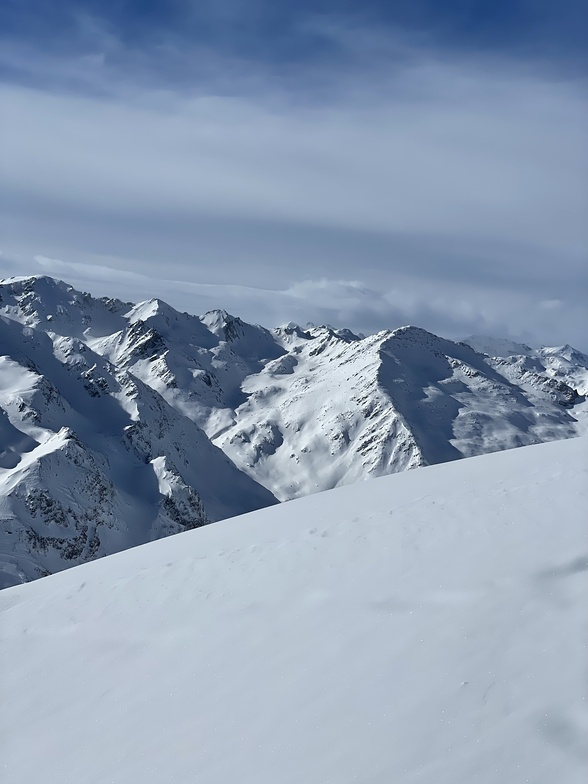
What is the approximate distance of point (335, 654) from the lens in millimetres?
8797

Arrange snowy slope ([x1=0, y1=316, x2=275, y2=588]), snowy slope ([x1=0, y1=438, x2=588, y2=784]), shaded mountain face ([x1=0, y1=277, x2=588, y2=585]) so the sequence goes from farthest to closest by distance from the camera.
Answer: shaded mountain face ([x1=0, y1=277, x2=588, y2=585]) < snowy slope ([x1=0, y1=316, x2=275, y2=588]) < snowy slope ([x1=0, y1=438, x2=588, y2=784])

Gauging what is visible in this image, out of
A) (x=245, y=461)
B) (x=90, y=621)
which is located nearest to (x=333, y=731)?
(x=90, y=621)

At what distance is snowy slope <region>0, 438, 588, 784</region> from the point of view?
277 inches

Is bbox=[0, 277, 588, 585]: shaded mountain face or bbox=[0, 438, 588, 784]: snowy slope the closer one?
bbox=[0, 438, 588, 784]: snowy slope

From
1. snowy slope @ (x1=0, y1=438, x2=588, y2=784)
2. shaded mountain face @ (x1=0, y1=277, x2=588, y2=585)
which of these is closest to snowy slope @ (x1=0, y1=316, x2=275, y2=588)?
shaded mountain face @ (x1=0, y1=277, x2=588, y2=585)

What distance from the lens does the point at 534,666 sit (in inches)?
294

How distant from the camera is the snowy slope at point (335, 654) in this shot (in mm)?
7027

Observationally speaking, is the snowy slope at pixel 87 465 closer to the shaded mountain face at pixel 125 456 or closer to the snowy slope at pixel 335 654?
the shaded mountain face at pixel 125 456

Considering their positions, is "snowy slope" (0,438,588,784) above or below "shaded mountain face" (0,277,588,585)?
above

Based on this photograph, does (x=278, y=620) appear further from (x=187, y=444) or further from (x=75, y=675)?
(x=187, y=444)

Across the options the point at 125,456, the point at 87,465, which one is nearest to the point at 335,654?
the point at 87,465

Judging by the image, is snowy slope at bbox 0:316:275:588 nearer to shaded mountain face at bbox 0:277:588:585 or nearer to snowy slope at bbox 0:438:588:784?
shaded mountain face at bbox 0:277:588:585

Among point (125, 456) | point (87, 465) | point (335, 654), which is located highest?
point (335, 654)

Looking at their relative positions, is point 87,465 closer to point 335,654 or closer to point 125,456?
point 125,456
